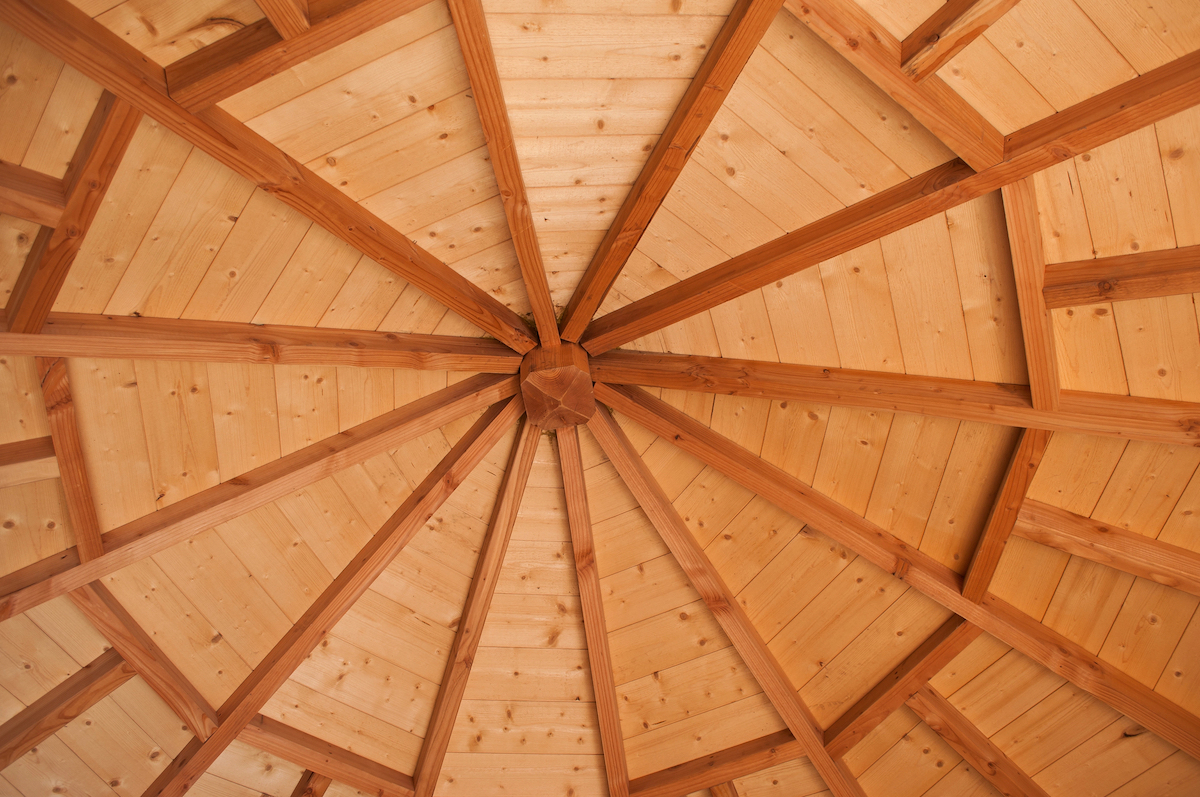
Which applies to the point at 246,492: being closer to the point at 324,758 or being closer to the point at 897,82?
the point at 324,758

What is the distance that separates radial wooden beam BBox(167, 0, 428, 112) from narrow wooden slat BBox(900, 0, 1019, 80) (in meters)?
2.34

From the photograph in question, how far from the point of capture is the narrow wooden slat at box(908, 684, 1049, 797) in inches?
237

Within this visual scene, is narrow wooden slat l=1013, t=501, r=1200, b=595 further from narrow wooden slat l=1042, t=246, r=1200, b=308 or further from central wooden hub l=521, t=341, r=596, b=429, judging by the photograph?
central wooden hub l=521, t=341, r=596, b=429

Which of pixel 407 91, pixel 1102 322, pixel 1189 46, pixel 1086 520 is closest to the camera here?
pixel 1189 46

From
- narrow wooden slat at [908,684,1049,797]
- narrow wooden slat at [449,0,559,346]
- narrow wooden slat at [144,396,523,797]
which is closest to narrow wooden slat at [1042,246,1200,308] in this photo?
narrow wooden slat at [449,0,559,346]

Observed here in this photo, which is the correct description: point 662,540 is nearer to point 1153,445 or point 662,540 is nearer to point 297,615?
point 297,615

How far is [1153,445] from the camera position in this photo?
16.1 ft

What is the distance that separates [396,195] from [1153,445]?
16.1 feet

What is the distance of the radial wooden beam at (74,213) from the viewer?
3.89m

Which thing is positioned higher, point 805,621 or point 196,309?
point 196,309

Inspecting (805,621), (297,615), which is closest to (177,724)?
(297,615)

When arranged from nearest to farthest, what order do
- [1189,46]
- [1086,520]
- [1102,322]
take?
[1189,46] < [1102,322] < [1086,520]

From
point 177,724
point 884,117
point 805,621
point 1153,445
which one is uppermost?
point 884,117

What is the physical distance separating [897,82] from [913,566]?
3.39 meters
